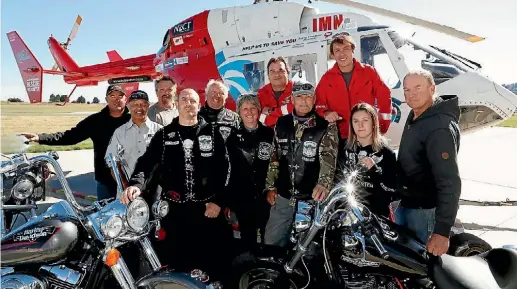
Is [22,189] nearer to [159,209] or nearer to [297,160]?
[159,209]

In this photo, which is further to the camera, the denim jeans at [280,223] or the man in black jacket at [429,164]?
the denim jeans at [280,223]

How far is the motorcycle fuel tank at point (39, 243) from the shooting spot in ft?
6.79

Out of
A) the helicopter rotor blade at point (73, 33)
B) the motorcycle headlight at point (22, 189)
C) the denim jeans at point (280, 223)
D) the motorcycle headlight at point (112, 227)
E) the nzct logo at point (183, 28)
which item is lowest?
the denim jeans at point (280, 223)

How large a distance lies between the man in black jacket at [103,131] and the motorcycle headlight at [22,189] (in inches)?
40.9

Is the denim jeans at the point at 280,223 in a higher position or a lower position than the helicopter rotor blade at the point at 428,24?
lower

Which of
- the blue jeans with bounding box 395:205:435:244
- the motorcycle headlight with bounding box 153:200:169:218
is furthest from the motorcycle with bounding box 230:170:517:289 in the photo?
the motorcycle headlight with bounding box 153:200:169:218

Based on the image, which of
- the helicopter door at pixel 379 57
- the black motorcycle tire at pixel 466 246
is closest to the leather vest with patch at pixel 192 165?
the black motorcycle tire at pixel 466 246

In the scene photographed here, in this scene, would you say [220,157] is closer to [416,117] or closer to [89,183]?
[416,117]

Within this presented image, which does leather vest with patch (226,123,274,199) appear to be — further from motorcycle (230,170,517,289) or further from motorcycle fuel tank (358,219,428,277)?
motorcycle fuel tank (358,219,428,277)

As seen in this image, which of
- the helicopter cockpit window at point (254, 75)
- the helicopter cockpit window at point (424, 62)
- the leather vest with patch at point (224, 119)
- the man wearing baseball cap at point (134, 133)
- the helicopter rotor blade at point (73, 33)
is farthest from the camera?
the helicopter rotor blade at point (73, 33)

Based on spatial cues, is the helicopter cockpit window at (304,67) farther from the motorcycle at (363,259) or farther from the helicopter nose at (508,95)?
the motorcycle at (363,259)

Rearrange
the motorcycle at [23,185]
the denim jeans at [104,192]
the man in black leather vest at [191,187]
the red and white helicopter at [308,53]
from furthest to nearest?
the red and white helicopter at [308,53] < the denim jeans at [104,192] < the man in black leather vest at [191,187] < the motorcycle at [23,185]

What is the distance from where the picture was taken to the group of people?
238 cm

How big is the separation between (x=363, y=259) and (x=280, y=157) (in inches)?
46.0
